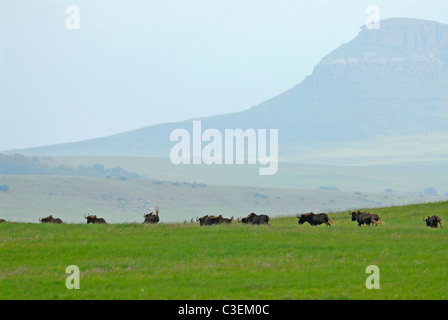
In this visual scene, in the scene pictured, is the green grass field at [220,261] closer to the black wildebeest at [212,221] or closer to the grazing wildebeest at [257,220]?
the black wildebeest at [212,221]

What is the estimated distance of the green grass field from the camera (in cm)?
2330

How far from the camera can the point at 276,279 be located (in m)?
24.9

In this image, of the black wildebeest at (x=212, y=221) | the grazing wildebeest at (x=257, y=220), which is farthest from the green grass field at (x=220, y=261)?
the grazing wildebeest at (x=257, y=220)

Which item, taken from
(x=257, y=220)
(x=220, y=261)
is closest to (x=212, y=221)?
(x=257, y=220)

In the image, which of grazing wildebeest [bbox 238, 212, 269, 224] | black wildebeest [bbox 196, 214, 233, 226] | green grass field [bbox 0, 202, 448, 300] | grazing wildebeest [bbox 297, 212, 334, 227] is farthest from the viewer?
grazing wildebeest [bbox 238, 212, 269, 224]

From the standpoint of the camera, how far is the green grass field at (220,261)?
76.4ft

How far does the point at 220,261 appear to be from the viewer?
29.7 meters

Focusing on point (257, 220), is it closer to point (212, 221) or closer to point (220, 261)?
point (212, 221)

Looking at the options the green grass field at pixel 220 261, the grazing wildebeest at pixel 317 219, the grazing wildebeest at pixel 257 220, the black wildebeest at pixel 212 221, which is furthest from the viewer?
the grazing wildebeest at pixel 257 220

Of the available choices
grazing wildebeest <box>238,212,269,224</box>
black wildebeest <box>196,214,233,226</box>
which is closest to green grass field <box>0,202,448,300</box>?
black wildebeest <box>196,214,233,226</box>

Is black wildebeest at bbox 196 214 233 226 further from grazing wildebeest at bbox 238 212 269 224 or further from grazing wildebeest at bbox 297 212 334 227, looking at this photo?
grazing wildebeest at bbox 297 212 334 227
